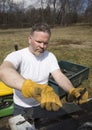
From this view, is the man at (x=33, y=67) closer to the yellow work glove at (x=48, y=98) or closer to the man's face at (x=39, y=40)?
the man's face at (x=39, y=40)

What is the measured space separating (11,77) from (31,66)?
65cm

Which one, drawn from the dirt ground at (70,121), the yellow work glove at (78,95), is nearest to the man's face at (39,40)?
the yellow work glove at (78,95)

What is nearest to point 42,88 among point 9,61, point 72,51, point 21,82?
point 21,82

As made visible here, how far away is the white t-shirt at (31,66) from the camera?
9.84ft

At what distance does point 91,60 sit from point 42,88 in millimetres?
9628

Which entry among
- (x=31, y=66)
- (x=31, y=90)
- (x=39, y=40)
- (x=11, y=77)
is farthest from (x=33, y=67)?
(x=31, y=90)

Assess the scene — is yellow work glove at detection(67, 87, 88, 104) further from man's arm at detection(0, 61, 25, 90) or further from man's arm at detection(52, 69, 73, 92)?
man's arm at detection(0, 61, 25, 90)

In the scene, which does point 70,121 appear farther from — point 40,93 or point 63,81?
point 63,81

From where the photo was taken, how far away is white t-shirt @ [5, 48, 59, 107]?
9.84 feet

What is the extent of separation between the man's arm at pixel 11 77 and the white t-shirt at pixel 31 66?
34cm

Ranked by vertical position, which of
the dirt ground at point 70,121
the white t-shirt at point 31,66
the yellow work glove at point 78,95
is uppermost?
the white t-shirt at point 31,66

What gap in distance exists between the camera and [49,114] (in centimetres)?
241

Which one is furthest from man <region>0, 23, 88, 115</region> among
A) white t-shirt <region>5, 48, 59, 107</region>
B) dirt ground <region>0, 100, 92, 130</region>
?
dirt ground <region>0, 100, 92, 130</region>

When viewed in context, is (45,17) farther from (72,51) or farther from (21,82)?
(21,82)
